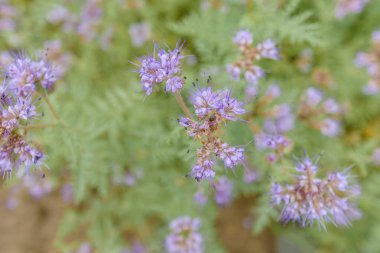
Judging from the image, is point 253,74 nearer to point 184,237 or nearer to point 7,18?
point 184,237

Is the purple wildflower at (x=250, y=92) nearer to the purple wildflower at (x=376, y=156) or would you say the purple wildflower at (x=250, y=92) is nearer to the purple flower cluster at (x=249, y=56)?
the purple flower cluster at (x=249, y=56)

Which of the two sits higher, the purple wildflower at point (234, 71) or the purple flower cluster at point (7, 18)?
the purple flower cluster at point (7, 18)

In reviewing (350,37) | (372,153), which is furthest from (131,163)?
(350,37)

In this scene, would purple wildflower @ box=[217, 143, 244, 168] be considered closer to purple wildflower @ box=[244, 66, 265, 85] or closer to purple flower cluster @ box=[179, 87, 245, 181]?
purple flower cluster @ box=[179, 87, 245, 181]

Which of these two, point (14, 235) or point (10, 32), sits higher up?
point (10, 32)

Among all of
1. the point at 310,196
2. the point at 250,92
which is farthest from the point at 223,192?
the point at 310,196

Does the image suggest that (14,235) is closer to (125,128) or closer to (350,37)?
(125,128)

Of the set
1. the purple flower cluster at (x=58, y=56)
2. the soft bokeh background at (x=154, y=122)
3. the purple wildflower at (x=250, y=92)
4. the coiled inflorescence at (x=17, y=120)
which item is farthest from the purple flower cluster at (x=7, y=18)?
the purple wildflower at (x=250, y=92)
